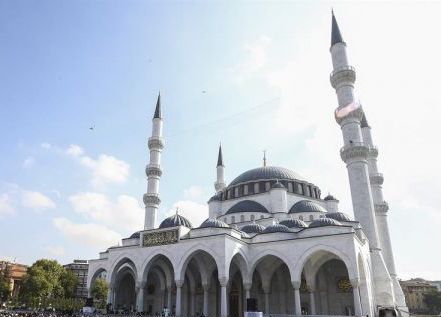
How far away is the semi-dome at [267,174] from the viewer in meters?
33.4

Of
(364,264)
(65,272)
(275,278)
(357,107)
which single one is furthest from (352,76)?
(65,272)

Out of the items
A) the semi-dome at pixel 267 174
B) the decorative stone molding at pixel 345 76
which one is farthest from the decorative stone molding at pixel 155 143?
the decorative stone molding at pixel 345 76

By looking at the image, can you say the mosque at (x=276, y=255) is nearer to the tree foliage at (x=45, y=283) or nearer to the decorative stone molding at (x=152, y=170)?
the decorative stone molding at (x=152, y=170)

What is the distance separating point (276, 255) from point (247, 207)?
8.55 meters

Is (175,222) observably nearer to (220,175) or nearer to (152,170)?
(152,170)

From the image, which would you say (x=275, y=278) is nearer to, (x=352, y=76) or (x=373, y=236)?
(x=373, y=236)

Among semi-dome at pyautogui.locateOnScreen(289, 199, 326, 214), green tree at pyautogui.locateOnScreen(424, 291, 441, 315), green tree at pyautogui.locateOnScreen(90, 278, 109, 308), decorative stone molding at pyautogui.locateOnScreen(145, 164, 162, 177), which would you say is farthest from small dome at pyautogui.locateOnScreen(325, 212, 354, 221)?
green tree at pyautogui.locateOnScreen(424, 291, 441, 315)

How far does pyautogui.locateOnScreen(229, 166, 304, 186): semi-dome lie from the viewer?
33.4 m

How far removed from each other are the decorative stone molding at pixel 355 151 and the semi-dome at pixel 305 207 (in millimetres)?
5392

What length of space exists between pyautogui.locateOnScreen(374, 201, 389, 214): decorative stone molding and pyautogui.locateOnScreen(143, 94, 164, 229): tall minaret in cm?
1831

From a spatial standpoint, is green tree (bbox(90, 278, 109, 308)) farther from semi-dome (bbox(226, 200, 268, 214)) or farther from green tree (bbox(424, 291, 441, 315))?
green tree (bbox(424, 291, 441, 315))

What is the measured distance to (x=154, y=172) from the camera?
31438 mm

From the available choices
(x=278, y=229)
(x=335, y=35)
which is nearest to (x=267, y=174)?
(x=278, y=229)

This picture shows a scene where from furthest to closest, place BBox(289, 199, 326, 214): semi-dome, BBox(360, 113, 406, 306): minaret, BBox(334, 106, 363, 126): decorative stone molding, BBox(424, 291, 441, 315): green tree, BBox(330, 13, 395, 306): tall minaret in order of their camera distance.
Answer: BBox(424, 291, 441, 315): green tree, BBox(289, 199, 326, 214): semi-dome, BBox(360, 113, 406, 306): minaret, BBox(334, 106, 363, 126): decorative stone molding, BBox(330, 13, 395, 306): tall minaret
